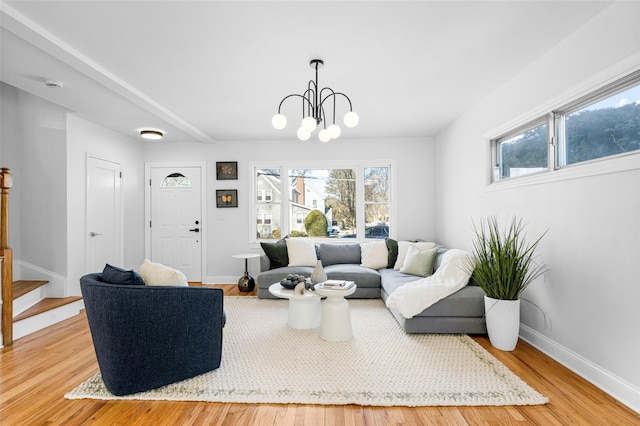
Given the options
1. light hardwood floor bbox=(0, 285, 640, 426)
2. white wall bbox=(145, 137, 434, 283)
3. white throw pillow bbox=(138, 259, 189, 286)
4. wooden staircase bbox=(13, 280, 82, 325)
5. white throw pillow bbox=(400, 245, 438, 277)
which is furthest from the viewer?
white wall bbox=(145, 137, 434, 283)

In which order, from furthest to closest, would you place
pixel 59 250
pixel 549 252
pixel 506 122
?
pixel 59 250, pixel 506 122, pixel 549 252

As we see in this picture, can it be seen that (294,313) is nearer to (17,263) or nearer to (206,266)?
(206,266)

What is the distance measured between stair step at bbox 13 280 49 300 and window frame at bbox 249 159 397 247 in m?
2.82

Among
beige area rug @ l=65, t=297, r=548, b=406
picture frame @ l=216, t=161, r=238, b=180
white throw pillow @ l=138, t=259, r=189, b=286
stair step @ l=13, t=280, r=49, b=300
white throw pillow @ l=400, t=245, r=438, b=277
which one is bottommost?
beige area rug @ l=65, t=297, r=548, b=406

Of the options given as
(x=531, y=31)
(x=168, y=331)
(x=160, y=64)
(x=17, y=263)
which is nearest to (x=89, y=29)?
(x=160, y=64)

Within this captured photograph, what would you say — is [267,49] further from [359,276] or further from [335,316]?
[359,276]

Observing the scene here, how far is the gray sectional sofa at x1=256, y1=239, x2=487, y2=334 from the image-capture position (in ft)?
9.93

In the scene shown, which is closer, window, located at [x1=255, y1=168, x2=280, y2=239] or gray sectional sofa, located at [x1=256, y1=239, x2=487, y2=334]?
gray sectional sofa, located at [x1=256, y1=239, x2=487, y2=334]

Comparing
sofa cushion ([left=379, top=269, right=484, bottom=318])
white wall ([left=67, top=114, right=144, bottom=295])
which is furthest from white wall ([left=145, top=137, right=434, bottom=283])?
sofa cushion ([left=379, top=269, right=484, bottom=318])

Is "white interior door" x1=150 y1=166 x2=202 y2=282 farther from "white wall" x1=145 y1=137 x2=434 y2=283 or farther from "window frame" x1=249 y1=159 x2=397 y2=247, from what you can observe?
"window frame" x1=249 y1=159 x2=397 y2=247

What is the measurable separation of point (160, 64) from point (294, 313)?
2.64 m

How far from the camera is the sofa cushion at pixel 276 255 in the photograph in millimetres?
4766

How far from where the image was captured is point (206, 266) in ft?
18.3

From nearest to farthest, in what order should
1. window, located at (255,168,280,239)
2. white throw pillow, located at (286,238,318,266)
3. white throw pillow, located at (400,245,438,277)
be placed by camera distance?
1. white throw pillow, located at (400,245,438,277)
2. white throw pillow, located at (286,238,318,266)
3. window, located at (255,168,280,239)
